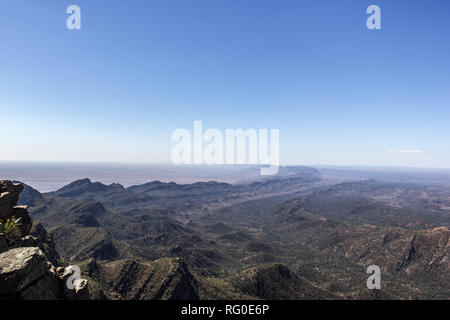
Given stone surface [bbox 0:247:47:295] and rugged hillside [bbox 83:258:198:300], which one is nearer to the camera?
stone surface [bbox 0:247:47:295]

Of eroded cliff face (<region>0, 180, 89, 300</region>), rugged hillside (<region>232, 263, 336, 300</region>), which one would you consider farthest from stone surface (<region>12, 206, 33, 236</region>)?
rugged hillside (<region>232, 263, 336, 300</region>)

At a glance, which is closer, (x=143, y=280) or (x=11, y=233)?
(x=11, y=233)

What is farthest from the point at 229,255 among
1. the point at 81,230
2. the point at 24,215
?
the point at 24,215

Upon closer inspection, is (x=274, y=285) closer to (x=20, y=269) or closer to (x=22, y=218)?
(x=22, y=218)

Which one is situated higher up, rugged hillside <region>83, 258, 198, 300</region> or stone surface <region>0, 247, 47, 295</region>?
stone surface <region>0, 247, 47, 295</region>

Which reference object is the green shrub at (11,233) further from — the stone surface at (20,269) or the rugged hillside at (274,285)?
the rugged hillside at (274,285)

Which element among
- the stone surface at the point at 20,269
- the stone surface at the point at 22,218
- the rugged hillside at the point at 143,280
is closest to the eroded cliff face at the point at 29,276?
the stone surface at the point at 20,269

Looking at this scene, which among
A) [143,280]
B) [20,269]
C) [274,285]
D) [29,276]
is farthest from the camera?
[274,285]

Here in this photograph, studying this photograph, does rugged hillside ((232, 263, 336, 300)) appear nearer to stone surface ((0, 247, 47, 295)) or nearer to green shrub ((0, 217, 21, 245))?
green shrub ((0, 217, 21, 245))

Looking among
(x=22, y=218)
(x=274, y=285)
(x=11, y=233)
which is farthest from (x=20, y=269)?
(x=274, y=285)
